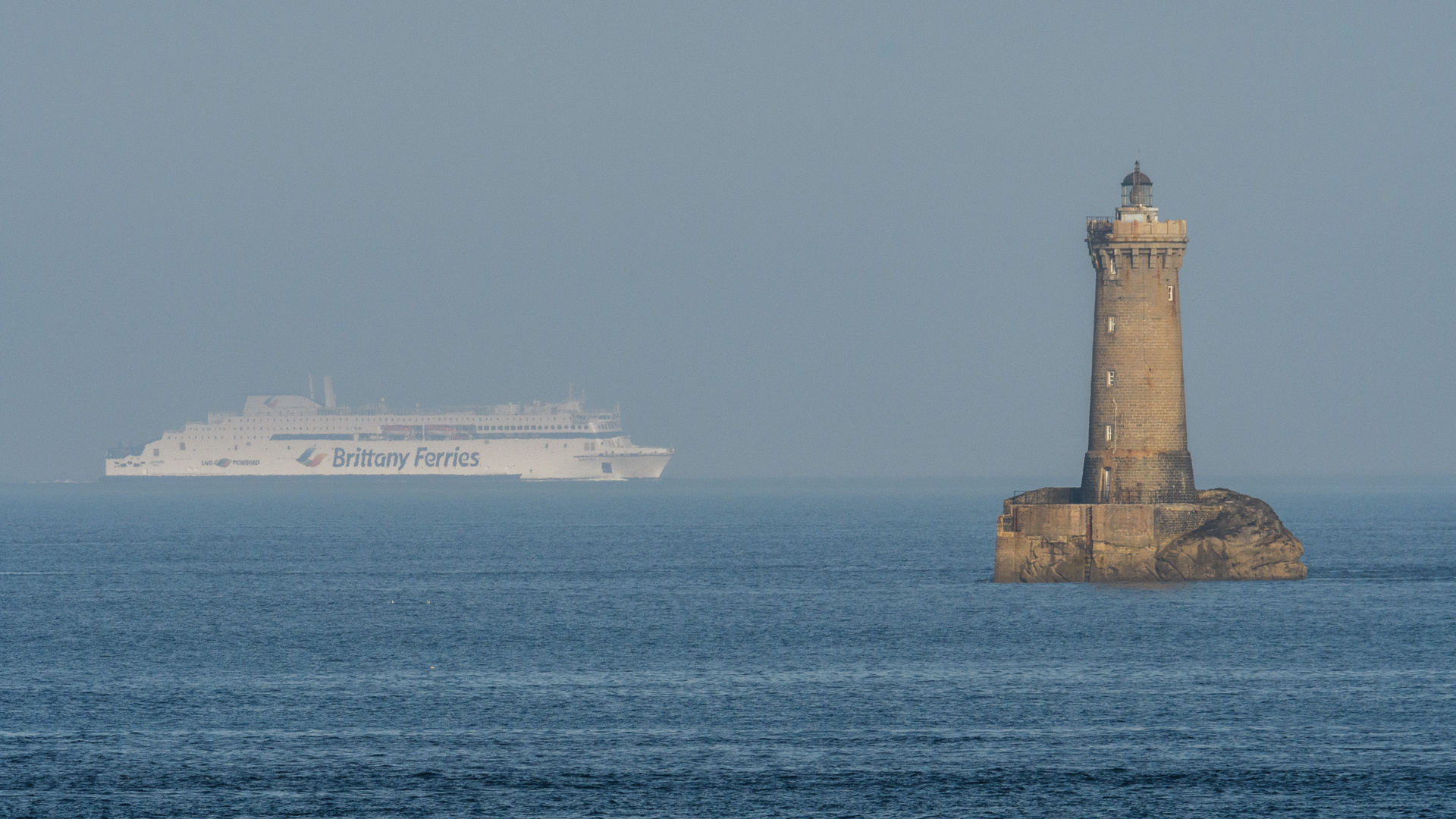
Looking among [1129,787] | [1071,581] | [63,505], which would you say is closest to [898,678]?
[1129,787]

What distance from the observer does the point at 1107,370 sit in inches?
1984

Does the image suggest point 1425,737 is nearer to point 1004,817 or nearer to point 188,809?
point 1004,817

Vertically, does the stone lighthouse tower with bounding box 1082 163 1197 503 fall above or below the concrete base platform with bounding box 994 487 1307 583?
above

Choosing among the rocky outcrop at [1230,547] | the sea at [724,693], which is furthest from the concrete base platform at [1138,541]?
the sea at [724,693]

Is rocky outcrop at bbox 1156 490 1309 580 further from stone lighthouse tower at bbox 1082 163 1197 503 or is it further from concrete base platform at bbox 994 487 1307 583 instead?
stone lighthouse tower at bbox 1082 163 1197 503

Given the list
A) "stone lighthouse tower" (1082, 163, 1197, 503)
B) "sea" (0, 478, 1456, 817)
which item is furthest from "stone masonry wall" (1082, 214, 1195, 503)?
"sea" (0, 478, 1456, 817)

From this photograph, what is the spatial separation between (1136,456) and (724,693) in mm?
19380

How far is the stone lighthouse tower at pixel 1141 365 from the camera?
50062 mm

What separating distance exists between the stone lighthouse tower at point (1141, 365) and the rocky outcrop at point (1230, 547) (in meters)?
1.10

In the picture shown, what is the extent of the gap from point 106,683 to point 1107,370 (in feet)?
89.0

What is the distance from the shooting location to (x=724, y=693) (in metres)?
34.8

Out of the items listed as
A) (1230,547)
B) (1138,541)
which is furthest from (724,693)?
(1230,547)

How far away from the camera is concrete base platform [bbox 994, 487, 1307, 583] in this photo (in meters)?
49.5

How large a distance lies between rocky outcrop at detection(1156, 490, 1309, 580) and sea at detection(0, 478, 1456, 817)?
26.9 inches
